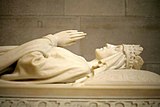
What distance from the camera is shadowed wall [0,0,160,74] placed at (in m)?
3.41

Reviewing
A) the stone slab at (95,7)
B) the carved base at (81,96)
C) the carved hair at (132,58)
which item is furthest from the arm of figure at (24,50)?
the stone slab at (95,7)

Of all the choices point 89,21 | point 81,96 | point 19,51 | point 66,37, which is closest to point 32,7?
point 89,21

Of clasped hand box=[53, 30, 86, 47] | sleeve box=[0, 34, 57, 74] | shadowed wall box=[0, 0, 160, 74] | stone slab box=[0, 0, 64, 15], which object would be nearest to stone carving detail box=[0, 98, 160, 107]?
sleeve box=[0, 34, 57, 74]

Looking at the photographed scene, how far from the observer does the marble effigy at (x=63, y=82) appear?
2.13 meters

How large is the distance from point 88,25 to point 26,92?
4.83ft

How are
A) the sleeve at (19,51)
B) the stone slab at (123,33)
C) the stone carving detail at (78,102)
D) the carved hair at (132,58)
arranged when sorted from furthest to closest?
the stone slab at (123,33), the carved hair at (132,58), the sleeve at (19,51), the stone carving detail at (78,102)

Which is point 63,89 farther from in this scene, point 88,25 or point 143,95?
point 88,25

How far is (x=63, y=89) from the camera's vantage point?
214 centimetres

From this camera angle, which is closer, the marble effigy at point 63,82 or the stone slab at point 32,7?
the marble effigy at point 63,82

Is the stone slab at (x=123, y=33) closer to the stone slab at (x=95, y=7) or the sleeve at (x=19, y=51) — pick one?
the stone slab at (x=95, y=7)

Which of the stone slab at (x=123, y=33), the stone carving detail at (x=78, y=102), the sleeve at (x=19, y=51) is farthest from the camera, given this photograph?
the stone slab at (x=123, y=33)

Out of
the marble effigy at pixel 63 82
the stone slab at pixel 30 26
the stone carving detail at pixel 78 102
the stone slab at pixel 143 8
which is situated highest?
the stone slab at pixel 143 8

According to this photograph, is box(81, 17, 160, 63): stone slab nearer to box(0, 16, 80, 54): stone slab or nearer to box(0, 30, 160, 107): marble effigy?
box(0, 16, 80, 54): stone slab

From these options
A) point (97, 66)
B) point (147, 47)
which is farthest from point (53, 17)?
point (97, 66)
